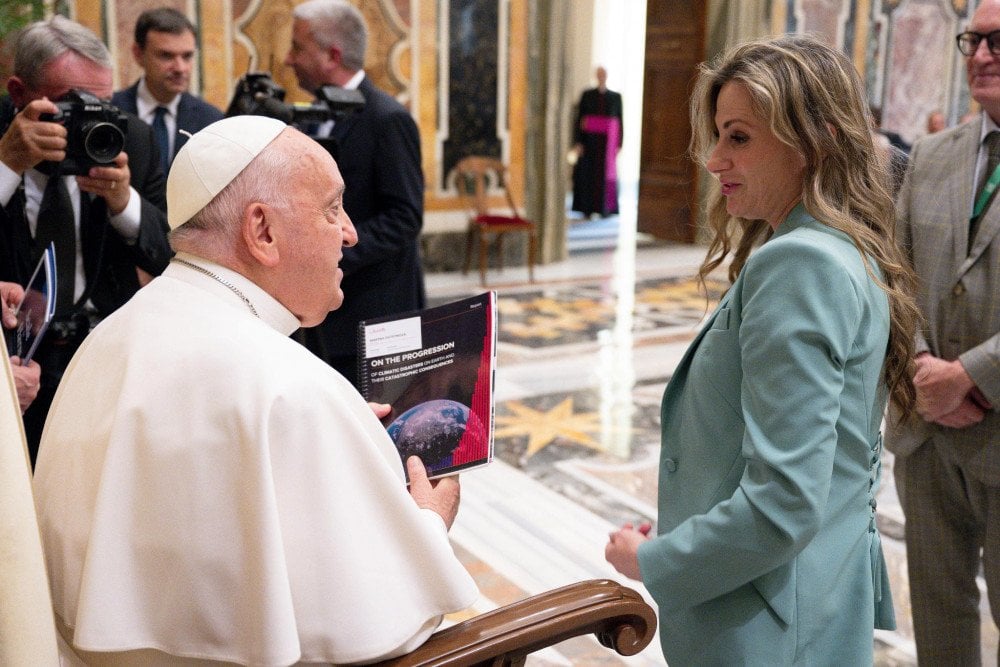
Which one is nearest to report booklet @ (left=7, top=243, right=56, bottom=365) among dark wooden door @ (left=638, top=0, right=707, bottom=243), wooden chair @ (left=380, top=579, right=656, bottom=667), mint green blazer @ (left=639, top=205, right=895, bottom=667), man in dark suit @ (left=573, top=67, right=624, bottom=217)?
wooden chair @ (left=380, top=579, right=656, bottom=667)

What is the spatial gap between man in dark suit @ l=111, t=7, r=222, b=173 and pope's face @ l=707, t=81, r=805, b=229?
10.1ft

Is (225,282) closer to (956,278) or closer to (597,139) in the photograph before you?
(956,278)

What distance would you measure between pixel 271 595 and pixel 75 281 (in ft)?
5.75

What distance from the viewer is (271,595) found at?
125 centimetres

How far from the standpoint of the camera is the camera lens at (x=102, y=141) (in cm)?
256

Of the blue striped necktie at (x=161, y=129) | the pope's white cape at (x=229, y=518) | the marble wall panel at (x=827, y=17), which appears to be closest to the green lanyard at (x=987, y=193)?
the pope's white cape at (x=229, y=518)

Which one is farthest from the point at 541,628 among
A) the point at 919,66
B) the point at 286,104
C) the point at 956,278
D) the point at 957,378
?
the point at 919,66

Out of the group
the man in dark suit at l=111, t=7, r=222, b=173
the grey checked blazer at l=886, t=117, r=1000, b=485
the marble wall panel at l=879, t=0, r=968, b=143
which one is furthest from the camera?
the marble wall panel at l=879, t=0, r=968, b=143

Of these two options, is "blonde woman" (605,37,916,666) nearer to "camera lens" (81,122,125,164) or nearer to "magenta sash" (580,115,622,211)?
"camera lens" (81,122,125,164)

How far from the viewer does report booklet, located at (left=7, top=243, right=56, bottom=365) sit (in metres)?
2.21

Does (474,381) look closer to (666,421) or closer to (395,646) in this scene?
(666,421)

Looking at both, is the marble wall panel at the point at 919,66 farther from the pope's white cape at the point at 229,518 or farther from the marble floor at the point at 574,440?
the pope's white cape at the point at 229,518

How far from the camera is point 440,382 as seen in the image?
1.81 m

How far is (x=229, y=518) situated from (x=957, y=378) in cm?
179
